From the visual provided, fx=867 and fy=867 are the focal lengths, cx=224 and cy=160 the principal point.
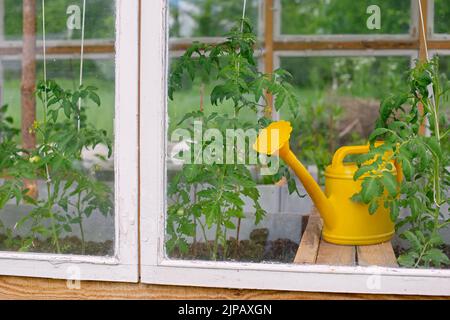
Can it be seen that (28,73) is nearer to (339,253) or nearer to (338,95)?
(339,253)

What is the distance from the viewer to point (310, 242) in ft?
8.45

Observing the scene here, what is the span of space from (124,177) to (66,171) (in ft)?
1.23

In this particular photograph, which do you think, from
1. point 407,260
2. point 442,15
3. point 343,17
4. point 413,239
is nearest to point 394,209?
point 413,239

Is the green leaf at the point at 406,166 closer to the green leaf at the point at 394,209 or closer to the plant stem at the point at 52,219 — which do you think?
the green leaf at the point at 394,209

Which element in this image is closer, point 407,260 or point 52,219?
point 407,260

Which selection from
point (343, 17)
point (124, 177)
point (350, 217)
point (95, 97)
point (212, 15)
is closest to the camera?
point (124, 177)

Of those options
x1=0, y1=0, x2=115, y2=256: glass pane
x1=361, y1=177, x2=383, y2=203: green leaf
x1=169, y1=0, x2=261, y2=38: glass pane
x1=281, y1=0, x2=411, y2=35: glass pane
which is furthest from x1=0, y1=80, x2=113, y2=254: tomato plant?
x1=281, y1=0, x2=411, y2=35: glass pane

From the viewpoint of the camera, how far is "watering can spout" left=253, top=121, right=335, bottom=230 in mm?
2514

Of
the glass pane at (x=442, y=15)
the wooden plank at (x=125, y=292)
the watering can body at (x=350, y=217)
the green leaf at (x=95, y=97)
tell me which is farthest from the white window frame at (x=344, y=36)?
the wooden plank at (x=125, y=292)

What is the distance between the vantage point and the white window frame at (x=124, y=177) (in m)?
2.32
